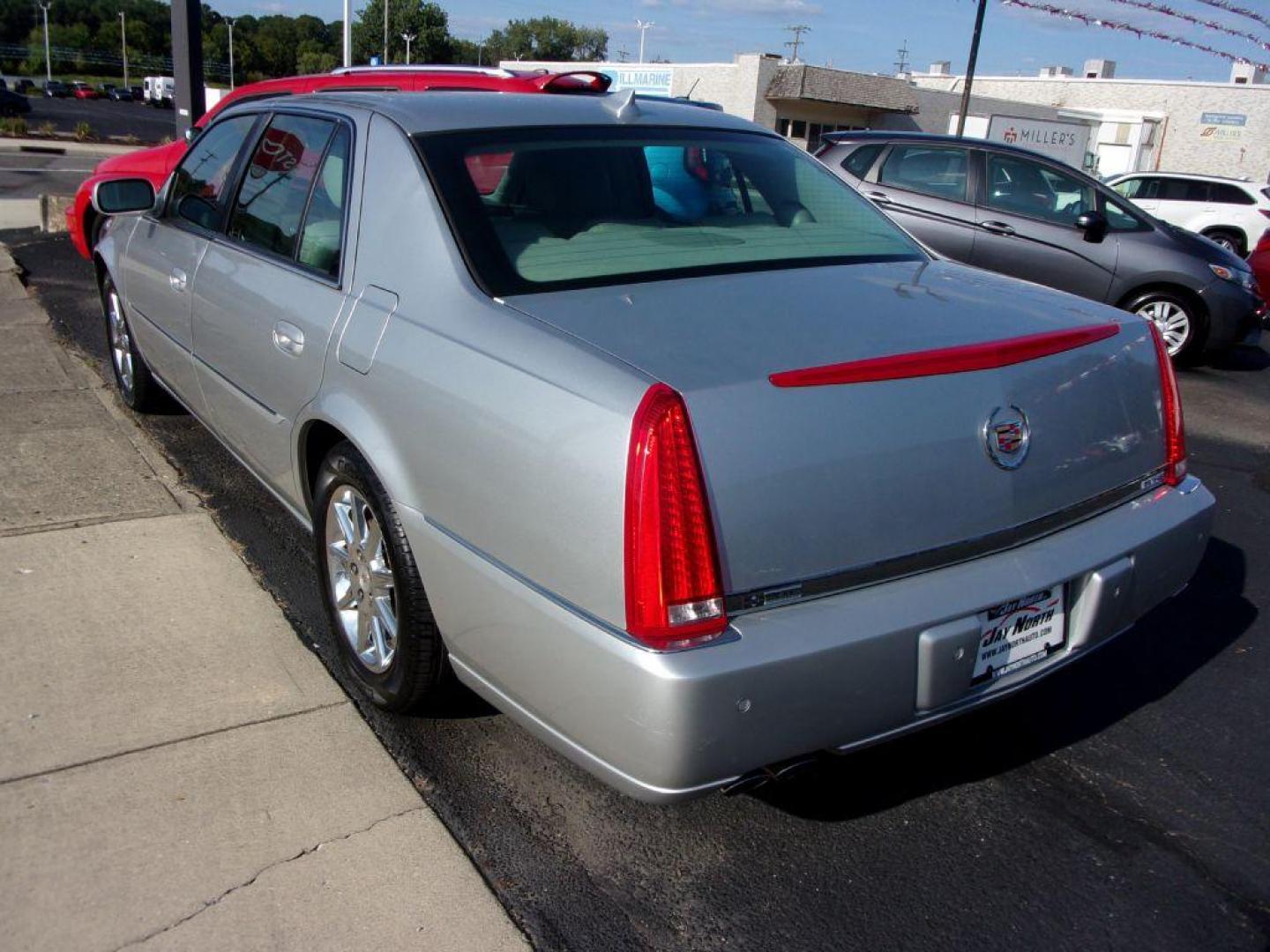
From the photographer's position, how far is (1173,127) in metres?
43.6

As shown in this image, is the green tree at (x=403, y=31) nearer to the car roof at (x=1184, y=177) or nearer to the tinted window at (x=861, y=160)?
the car roof at (x=1184, y=177)

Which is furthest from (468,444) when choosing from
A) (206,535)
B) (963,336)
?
(206,535)

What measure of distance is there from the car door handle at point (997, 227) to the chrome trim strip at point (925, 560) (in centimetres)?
622

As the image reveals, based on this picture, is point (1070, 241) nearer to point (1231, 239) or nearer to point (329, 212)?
point (329, 212)

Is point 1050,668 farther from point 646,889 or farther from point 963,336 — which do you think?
point 646,889

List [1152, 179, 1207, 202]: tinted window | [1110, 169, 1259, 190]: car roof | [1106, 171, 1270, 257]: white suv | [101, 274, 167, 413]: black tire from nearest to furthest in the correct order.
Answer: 1. [101, 274, 167, 413]: black tire
2. [1106, 171, 1270, 257]: white suv
3. [1110, 169, 1259, 190]: car roof
4. [1152, 179, 1207, 202]: tinted window

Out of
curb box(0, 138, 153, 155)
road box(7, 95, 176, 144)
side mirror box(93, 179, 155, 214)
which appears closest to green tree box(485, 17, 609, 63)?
road box(7, 95, 176, 144)

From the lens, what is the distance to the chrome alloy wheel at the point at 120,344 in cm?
536

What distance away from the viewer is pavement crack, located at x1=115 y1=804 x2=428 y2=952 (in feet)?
7.26

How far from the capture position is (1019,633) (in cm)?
247

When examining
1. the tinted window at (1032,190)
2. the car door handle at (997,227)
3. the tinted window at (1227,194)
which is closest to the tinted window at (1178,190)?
Result: the tinted window at (1227,194)

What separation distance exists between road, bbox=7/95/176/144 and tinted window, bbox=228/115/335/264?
123 feet

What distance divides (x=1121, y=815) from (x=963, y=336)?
137cm

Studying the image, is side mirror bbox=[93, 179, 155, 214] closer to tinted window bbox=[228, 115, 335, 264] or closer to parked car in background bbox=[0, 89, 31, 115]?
tinted window bbox=[228, 115, 335, 264]
